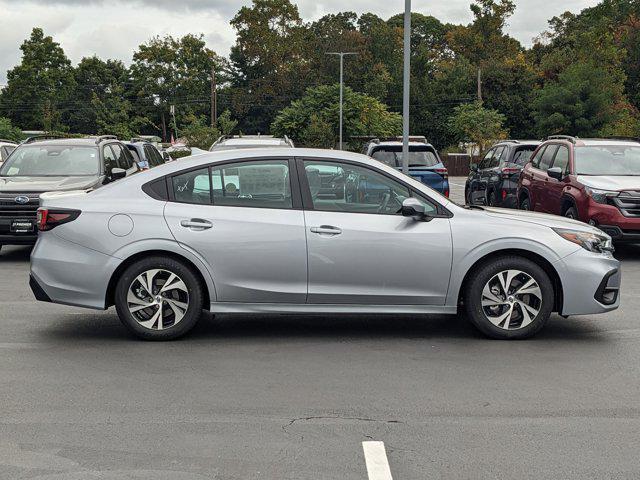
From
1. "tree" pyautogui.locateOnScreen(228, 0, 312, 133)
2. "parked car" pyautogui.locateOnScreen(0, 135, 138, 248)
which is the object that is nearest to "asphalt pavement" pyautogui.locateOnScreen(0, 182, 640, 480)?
"parked car" pyautogui.locateOnScreen(0, 135, 138, 248)

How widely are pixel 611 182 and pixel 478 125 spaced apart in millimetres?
54426

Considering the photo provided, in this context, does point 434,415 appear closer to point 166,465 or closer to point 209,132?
point 166,465

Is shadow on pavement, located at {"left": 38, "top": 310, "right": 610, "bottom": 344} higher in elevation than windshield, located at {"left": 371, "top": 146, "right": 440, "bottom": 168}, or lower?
lower

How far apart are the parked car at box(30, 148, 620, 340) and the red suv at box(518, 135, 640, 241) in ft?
18.9

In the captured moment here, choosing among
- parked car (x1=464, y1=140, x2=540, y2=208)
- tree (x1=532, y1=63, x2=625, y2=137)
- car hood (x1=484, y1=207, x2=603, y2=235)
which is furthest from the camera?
tree (x1=532, y1=63, x2=625, y2=137)

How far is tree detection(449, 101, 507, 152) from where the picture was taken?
64.2m

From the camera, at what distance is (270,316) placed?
29.1ft

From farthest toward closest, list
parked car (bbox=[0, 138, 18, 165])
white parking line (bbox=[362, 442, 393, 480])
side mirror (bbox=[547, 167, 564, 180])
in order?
parked car (bbox=[0, 138, 18, 165]) < side mirror (bbox=[547, 167, 564, 180]) < white parking line (bbox=[362, 442, 393, 480])

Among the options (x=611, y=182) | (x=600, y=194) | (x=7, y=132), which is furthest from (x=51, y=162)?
(x=7, y=132)

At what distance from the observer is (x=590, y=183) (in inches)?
541

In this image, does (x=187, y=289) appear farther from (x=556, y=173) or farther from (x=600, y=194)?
(x=556, y=173)

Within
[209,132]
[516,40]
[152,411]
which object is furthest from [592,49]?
[152,411]

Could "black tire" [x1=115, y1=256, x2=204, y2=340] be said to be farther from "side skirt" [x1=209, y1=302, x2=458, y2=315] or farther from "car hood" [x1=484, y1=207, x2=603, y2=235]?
"car hood" [x1=484, y1=207, x2=603, y2=235]

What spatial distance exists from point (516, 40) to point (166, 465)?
97789 mm
